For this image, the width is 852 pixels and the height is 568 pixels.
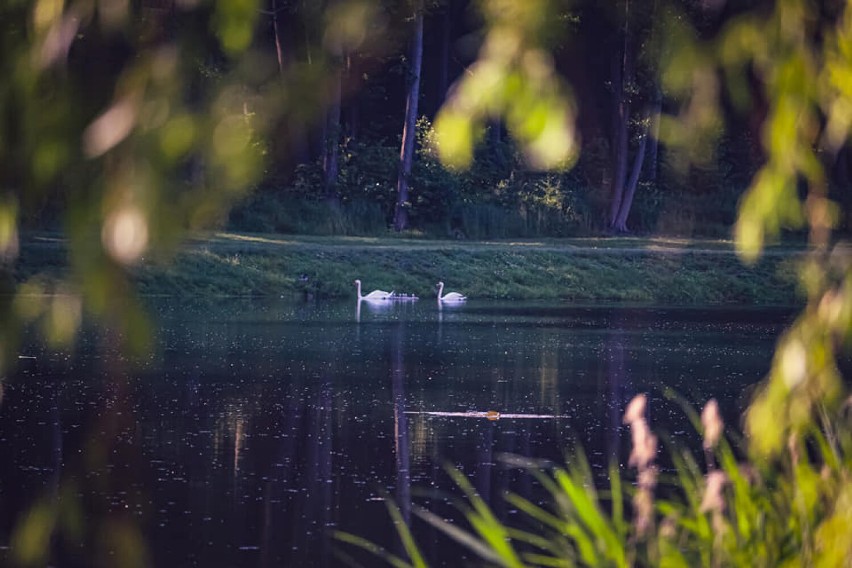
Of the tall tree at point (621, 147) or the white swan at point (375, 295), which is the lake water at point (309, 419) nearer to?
the white swan at point (375, 295)

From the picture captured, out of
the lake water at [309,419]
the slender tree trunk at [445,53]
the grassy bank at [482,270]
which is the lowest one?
the lake water at [309,419]

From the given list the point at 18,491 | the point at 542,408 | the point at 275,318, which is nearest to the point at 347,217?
the point at 275,318

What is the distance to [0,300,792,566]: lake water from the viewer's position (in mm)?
8828

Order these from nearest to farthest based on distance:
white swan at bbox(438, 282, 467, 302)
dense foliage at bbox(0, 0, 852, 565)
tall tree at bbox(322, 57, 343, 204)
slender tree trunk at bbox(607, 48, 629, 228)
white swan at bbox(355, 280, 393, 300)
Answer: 1. dense foliage at bbox(0, 0, 852, 565)
2. white swan at bbox(355, 280, 393, 300)
3. white swan at bbox(438, 282, 467, 302)
4. tall tree at bbox(322, 57, 343, 204)
5. slender tree trunk at bbox(607, 48, 629, 228)

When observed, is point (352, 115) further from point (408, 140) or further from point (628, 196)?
point (628, 196)

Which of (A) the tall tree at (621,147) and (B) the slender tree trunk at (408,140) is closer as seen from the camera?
(B) the slender tree trunk at (408,140)

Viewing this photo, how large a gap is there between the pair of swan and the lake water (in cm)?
423

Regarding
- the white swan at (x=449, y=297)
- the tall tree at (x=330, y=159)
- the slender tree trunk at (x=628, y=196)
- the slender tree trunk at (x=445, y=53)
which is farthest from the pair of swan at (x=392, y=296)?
the slender tree trunk at (x=445, y=53)

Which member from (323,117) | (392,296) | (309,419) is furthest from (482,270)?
(323,117)

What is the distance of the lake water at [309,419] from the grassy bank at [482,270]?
14.8ft

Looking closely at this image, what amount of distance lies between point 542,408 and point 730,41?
1047 centimetres

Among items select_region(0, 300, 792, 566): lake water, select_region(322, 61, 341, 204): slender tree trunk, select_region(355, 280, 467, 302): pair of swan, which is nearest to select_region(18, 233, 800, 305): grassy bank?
select_region(355, 280, 467, 302): pair of swan

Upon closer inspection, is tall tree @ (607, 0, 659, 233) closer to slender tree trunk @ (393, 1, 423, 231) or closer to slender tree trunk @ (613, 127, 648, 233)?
slender tree trunk @ (613, 127, 648, 233)

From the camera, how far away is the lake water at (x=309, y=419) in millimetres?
8828
